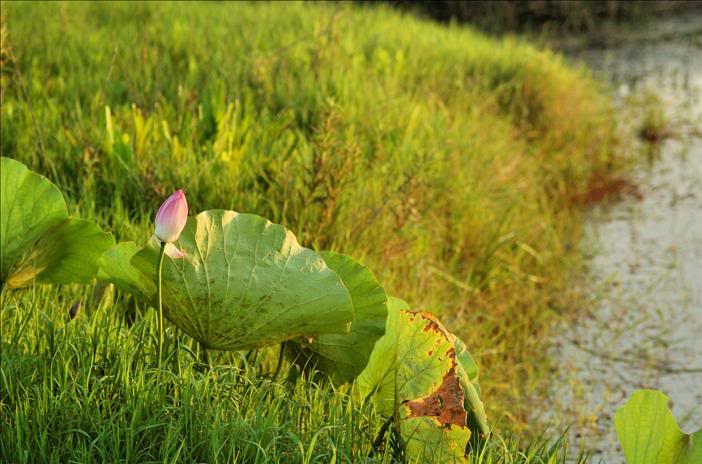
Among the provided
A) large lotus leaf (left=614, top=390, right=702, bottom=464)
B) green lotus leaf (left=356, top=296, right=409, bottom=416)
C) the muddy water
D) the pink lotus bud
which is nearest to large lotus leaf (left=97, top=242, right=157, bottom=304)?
the pink lotus bud

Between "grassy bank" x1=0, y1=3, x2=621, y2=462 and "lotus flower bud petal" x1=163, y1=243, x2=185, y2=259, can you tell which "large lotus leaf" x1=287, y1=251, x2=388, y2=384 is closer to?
"grassy bank" x1=0, y1=3, x2=621, y2=462

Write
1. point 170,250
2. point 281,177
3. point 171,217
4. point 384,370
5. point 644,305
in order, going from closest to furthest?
1. point 171,217
2. point 170,250
3. point 384,370
4. point 281,177
5. point 644,305

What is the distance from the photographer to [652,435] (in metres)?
1.34

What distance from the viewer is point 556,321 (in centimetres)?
317

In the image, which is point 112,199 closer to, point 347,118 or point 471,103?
point 347,118

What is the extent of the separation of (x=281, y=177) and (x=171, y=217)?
4.03ft

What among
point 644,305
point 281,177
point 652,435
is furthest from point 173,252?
point 644,305

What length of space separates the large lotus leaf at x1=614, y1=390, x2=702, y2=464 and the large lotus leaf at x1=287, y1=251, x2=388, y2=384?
1.38 feet

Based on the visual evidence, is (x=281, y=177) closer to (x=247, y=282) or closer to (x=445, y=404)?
(x=247, y=282)

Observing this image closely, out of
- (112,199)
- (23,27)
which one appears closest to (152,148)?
(112,199)

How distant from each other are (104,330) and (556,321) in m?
1.86

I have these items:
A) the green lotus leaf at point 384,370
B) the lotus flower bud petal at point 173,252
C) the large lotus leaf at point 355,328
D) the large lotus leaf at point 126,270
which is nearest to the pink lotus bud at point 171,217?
the lotus flower bud petal at point 173,252

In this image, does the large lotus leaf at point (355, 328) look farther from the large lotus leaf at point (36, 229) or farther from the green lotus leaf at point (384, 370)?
the large lotus leaf at point (36, 229)

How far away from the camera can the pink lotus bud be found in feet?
4.10
